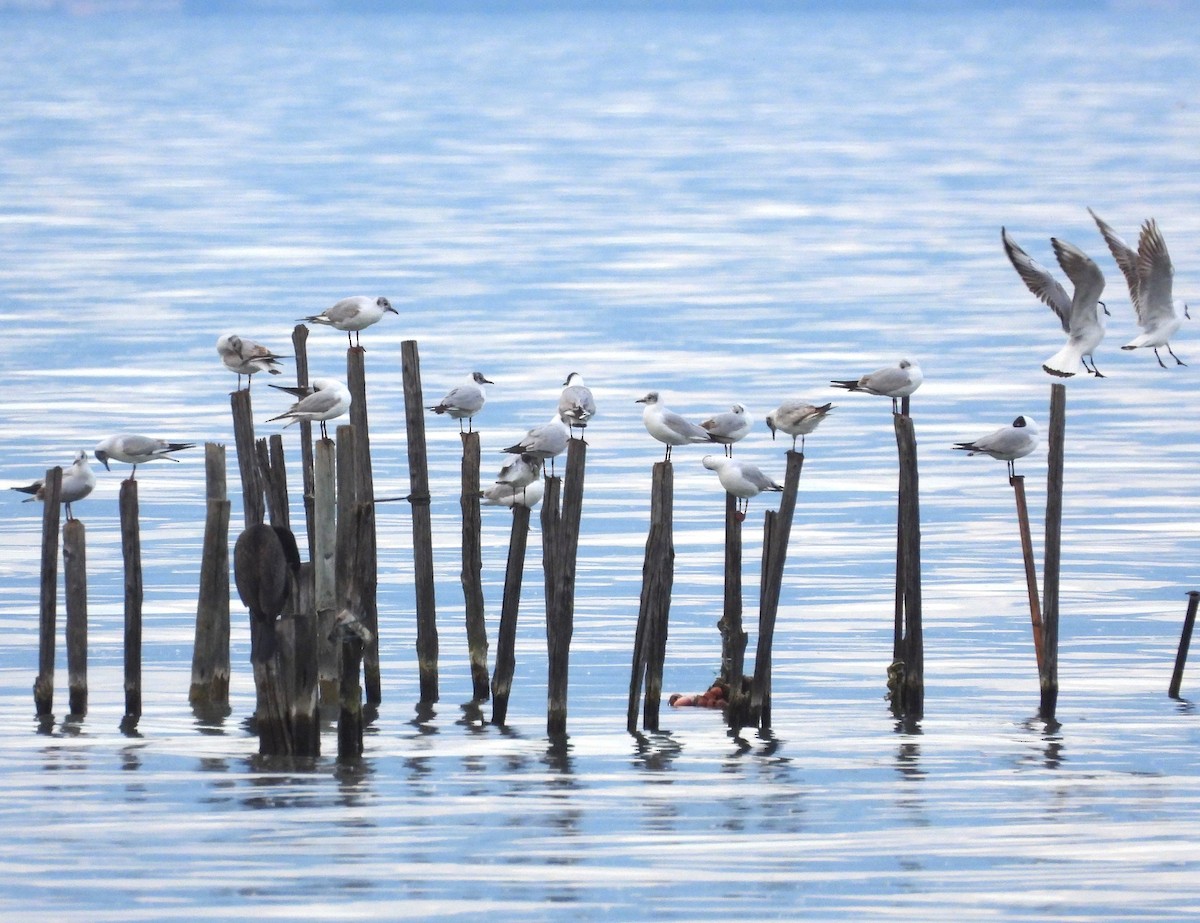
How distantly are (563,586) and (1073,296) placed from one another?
6.49m

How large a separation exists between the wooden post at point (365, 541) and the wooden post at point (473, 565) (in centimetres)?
69

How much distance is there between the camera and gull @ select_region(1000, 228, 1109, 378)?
66.8ft

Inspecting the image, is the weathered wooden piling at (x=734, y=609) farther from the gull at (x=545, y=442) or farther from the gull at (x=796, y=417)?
the gull at (x=796, y=417)

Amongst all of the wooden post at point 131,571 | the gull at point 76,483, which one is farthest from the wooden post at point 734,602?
the gull at point 76,483

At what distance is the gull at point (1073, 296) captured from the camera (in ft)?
66.8

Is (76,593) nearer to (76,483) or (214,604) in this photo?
(214,604)

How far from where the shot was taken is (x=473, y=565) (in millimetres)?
17734

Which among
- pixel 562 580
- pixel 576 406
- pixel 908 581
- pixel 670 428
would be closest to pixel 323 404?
pixel 576 406

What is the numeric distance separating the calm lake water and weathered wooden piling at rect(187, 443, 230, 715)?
0.37 meters

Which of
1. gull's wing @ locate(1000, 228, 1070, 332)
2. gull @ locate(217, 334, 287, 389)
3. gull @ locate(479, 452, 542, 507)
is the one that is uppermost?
gull's wing @ locate(1000, 228, 1070, 332)

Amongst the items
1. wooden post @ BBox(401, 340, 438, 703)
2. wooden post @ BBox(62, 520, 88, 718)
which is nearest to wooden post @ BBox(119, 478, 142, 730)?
wooden post @ BBox(62, 520, 88, 718)

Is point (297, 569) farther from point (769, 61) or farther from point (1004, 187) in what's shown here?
point (769, 61)

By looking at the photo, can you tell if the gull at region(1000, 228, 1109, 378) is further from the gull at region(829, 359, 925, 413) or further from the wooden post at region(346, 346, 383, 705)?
the wooden post at region(346, 346, 383, 705)

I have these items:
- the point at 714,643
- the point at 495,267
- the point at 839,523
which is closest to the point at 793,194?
the point at 495,267
